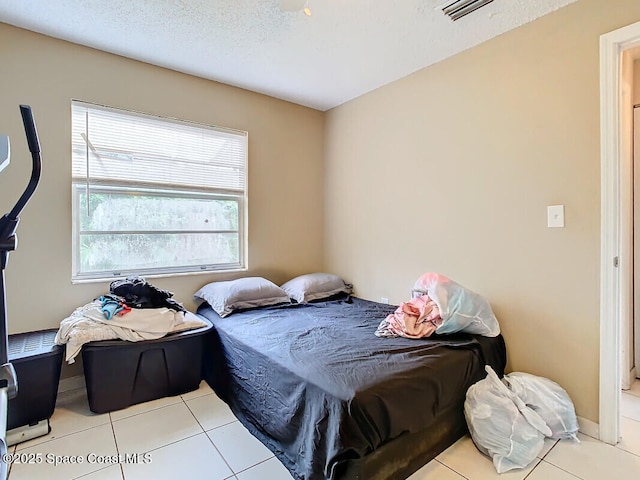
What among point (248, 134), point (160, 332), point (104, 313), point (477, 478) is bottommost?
point (477, 478)

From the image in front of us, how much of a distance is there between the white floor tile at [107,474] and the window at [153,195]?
4.69ft

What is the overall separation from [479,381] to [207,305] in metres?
2.18

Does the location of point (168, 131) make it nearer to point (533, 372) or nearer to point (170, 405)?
point (170, 405)

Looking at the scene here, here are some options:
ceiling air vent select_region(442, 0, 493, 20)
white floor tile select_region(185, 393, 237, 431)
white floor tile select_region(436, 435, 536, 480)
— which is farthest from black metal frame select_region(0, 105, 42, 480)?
ceiling air vent select_region(442, 0, 493, 20)

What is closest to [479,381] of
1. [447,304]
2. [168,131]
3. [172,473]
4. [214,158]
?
[447,304]

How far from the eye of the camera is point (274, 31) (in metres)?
2.29

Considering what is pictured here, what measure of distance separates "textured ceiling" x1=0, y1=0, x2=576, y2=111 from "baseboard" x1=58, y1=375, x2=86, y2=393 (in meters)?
2.42

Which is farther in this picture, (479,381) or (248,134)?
Answer: (248,134)

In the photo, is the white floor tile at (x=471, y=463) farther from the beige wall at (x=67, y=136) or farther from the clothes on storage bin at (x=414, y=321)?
the beige wall at (x=67, y=136)

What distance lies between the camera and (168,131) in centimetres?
293

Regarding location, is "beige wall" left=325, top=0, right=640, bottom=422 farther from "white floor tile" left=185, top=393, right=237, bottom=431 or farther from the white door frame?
"white floor tile" left=185, top=393, right=237, bottom=431

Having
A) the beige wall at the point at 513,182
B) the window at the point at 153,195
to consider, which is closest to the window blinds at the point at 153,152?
the window at the point at 153,195

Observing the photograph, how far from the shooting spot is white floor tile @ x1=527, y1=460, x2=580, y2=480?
5.40 feet

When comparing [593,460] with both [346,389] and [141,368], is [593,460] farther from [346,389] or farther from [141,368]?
[141,368]
